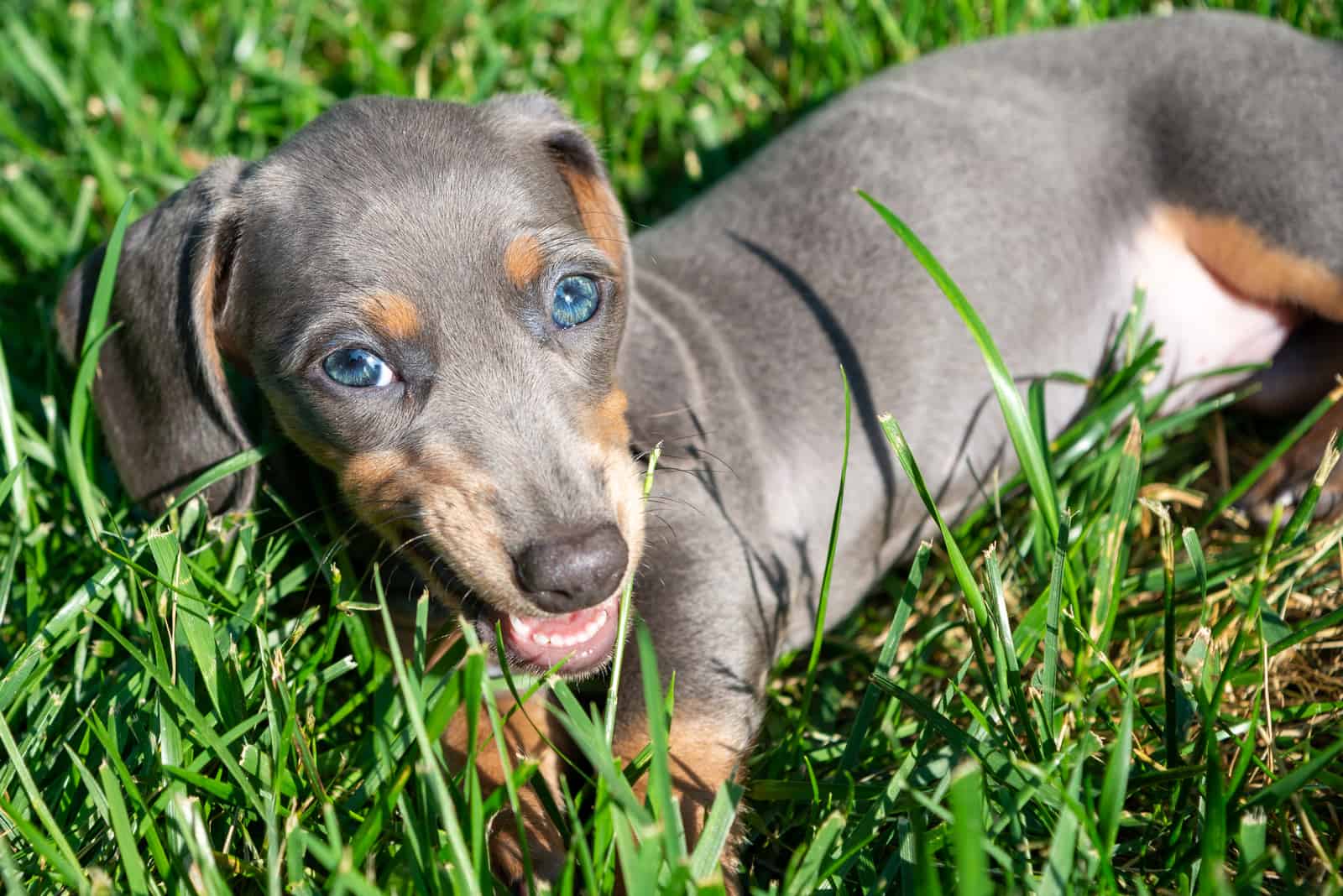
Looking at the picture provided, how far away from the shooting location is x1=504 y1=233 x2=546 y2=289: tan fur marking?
276 cm

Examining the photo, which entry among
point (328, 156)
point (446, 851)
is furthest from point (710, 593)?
point (328, 156)

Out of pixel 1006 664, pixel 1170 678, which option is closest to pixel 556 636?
pixel 1006 664

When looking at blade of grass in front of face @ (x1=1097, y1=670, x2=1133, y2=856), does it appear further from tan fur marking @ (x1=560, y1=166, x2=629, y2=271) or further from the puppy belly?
the puppy belly

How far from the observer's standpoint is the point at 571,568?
2475 millimetres

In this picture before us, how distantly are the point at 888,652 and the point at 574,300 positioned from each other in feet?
3.73

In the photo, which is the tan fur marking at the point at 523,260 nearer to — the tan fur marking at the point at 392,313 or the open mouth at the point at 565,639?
the tan fur marking at the point at 392,313

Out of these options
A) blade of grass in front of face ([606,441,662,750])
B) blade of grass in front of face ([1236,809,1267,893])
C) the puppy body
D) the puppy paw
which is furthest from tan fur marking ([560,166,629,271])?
blade of grass in front of face ([1236,809,1267,893])

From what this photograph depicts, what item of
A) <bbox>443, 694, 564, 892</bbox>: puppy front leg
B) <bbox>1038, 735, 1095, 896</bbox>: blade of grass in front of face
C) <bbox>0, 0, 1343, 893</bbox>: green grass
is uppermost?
<bbox>1038, 735, 1095, 896</bbox>: blade of grass in front of face

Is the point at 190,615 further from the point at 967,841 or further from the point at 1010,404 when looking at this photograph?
the point at 1010,404

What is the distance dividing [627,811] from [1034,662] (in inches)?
62.2

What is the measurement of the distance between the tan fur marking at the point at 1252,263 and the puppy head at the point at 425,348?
2185 mm

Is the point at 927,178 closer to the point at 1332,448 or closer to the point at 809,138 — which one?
the point at 809,138

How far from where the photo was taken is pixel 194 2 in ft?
19.3

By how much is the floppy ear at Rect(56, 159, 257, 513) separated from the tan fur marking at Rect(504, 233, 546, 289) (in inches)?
30.1
